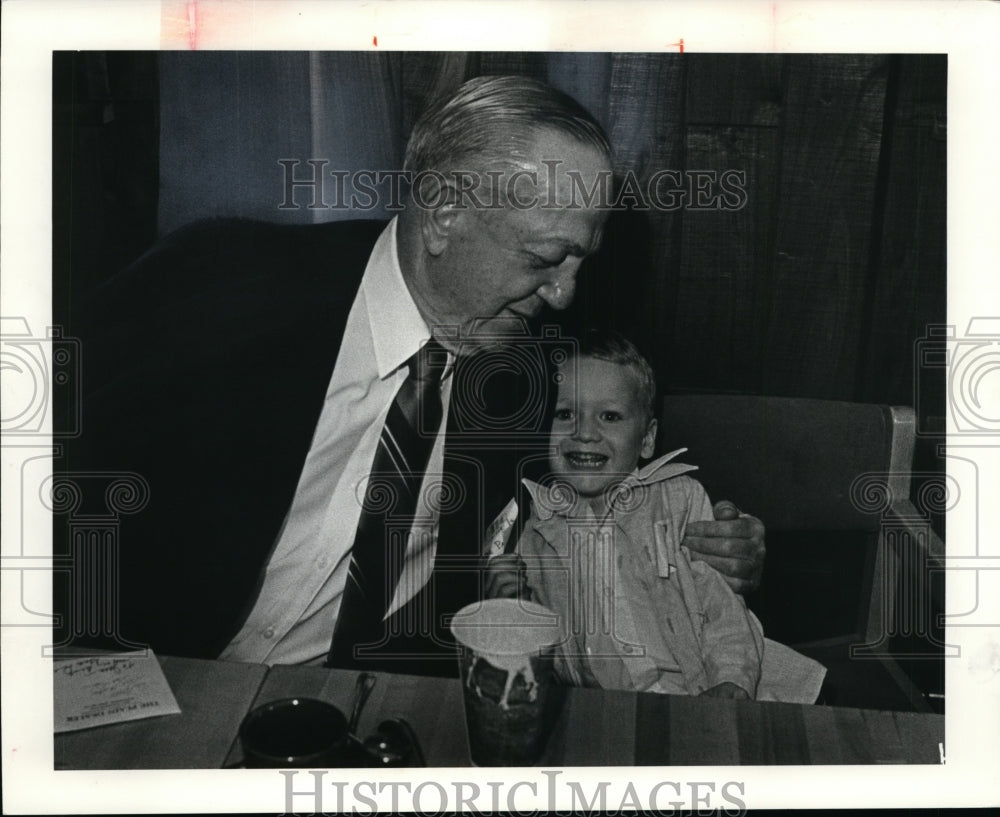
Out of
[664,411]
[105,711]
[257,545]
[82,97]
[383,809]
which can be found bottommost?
[383,809]

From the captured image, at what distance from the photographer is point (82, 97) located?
1911 millimetres

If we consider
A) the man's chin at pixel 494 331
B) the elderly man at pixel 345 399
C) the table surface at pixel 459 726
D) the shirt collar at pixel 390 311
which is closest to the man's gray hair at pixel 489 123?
the elderly man at pixel 345 399

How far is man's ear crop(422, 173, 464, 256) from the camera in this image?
6.27ft

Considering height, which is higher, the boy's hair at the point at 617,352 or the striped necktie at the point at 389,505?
the boy's hair at the point at 617,352

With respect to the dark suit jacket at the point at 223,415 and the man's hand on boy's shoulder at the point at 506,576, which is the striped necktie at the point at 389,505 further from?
the man's hand on boy's shoulder at the point at 506,576

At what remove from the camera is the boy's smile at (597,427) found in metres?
→ 1.94

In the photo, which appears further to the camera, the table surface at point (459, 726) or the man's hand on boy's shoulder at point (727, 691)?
the man's hand on boy's shoulder at point (727, 691)

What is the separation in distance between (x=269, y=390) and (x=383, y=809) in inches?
29.2

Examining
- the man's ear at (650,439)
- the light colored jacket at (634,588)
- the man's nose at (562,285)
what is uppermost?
the man's nose at (562,285)

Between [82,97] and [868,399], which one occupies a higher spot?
[82,97]

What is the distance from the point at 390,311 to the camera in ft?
6.38

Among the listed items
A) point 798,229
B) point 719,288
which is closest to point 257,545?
point 719,288

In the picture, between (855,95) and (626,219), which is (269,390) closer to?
(626,219)

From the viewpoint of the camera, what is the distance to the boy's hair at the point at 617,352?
1942mm
